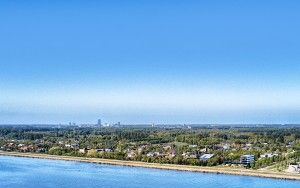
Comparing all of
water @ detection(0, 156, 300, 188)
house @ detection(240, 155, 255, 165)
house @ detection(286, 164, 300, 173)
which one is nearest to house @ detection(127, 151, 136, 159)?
water @ detection(0, 156, 300, 188)

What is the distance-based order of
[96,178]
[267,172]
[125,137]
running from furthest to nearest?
[125,137] < [267,172] < [96,178]

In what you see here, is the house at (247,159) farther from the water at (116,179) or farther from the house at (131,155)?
the house at (131,155)

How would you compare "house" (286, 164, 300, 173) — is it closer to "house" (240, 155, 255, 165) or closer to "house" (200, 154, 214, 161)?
"house" (240, 155, 255, 165)

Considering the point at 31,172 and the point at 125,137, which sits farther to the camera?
the point at 125,137

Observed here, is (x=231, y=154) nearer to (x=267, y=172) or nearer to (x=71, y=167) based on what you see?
(x=267, y=172)

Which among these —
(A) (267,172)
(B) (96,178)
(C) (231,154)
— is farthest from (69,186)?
(C) (231,154)

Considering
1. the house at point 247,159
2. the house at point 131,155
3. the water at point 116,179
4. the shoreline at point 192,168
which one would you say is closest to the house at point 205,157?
the house at point 247,159

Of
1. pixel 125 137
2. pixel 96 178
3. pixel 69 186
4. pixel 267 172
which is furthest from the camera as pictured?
pixel 125 137

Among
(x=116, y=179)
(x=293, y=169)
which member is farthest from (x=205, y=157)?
(x=116, y=179)
